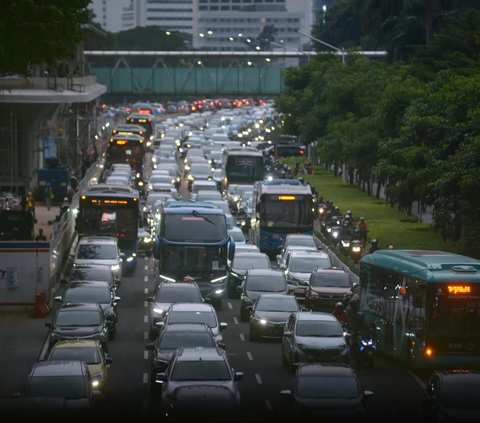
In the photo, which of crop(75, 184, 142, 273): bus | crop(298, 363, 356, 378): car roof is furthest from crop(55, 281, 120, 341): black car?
crop(75, 184, 142, 273): bus

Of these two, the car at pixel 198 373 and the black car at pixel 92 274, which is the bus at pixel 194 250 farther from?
the car at pixel 198 373

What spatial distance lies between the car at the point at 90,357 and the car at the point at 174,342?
994mm

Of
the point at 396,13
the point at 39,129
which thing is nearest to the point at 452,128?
the point at 39,129

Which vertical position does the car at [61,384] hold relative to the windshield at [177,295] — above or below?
above

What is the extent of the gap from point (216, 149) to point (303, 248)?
176ft

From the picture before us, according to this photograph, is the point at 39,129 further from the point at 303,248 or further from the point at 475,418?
the point at 475,418

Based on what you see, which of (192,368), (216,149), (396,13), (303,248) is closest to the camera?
(192,368)

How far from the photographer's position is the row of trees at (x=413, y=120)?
33.6 metres

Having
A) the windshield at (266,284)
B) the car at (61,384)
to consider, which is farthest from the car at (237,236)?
the car at (61,384)

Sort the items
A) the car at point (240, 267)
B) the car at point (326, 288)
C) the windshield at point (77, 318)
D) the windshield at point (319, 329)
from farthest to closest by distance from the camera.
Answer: the car at point (240, 267), the car at point (326, 288), the windshield at point (77, 318), the windshield at point (319, 329)

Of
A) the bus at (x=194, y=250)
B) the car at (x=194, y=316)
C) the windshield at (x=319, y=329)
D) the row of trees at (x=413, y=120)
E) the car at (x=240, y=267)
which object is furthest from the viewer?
the car at (x=240, y=267)

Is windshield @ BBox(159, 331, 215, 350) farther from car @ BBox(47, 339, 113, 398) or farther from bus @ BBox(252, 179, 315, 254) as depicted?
bus @ BBox(252, 179, 315, 254)

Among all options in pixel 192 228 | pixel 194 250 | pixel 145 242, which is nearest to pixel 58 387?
pixel 194 250

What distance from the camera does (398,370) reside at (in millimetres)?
23281
